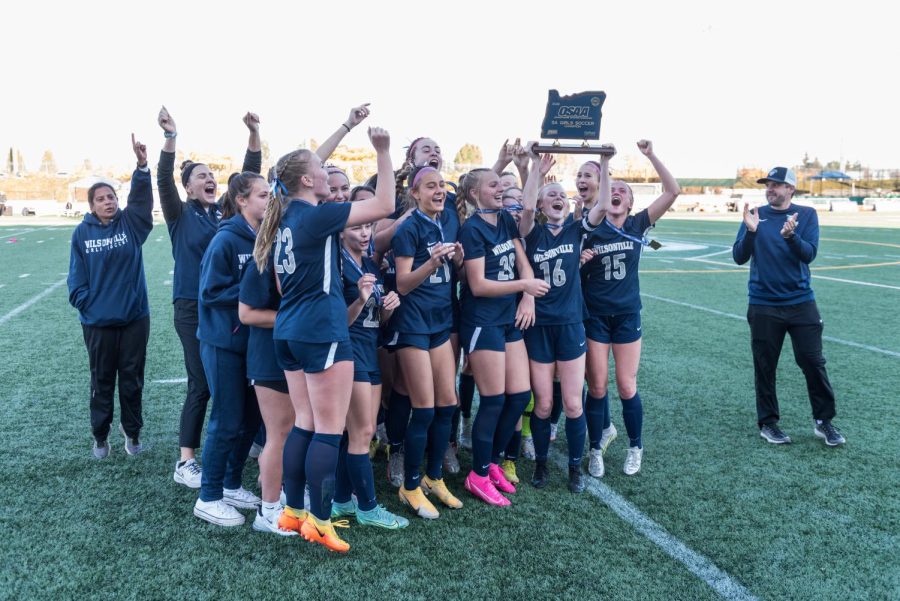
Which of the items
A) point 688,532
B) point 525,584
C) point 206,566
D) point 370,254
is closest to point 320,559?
point 206,566

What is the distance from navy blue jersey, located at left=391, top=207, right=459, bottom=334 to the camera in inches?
150

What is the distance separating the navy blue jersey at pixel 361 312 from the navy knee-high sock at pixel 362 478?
1.90ft

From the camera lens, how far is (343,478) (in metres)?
3.83

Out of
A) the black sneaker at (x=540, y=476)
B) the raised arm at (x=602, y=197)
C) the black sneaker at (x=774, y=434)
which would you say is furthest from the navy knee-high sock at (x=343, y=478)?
the black sneaker at (x=774, y=434)

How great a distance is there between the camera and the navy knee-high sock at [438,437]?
3988mm

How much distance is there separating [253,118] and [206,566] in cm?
A: 263

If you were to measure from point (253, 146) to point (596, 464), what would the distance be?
9.93 ft

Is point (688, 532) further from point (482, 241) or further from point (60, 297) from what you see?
point (60, 297)

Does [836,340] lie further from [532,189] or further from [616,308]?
[532,189]

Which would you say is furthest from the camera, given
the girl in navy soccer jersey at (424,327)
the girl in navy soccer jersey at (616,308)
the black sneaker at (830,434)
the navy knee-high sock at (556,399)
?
the black sneaker at (830,434)

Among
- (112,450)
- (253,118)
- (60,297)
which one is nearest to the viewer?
(253,118)

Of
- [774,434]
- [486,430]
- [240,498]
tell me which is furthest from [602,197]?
[240,498]

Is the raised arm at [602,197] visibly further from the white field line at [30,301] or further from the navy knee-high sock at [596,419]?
the white field line at [30,301]

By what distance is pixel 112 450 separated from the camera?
487 cm
